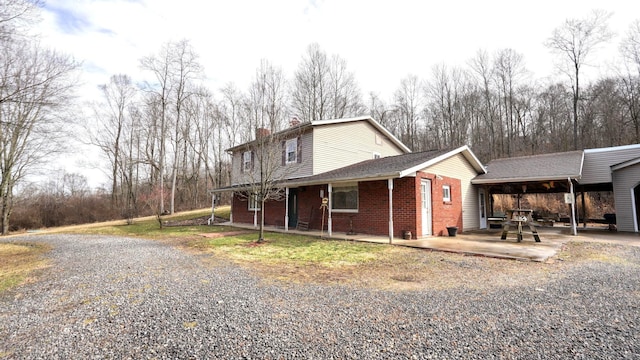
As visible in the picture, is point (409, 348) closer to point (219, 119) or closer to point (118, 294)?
point (118, 294)

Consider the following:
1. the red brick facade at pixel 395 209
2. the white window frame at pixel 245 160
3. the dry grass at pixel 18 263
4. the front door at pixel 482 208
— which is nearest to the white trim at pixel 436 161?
the red brick facade at pixel 395 209

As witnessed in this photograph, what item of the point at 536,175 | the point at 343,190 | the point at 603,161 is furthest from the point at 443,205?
the point at 603,161

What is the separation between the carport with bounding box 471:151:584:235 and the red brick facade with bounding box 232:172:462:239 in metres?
2.55

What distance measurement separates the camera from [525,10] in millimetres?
9461

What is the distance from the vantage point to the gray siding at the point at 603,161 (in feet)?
43.2

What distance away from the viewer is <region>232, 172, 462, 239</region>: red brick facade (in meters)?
10.6

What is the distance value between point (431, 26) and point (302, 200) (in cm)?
916

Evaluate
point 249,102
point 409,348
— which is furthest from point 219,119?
point 409,348

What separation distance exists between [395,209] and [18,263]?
11.3 metres

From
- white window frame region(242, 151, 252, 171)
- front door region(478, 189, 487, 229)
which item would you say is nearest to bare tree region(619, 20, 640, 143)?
front door region(478, 189, 487, 229)

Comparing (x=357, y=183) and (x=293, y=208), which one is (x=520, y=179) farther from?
Result: (x=293, y=208)

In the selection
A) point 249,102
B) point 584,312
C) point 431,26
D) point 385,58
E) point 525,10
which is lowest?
point 584,312

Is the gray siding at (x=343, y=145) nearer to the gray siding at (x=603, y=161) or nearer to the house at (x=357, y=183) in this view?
the house at (x=357, y=183)

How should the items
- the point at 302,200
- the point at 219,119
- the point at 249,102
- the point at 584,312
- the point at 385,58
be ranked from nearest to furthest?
the point at 584,312, the point at 249,102, the point at 302,200, the point at 385,58, the point at 219,119
